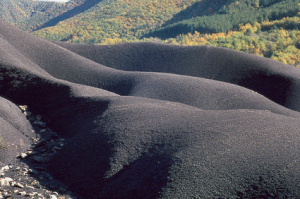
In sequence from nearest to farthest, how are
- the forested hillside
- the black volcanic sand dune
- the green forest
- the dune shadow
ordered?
the black volcanic sand dune → the green forest → the dune shadow → the forested hillside

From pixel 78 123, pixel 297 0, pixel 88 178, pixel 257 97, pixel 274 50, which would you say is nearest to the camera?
pixel 88 178

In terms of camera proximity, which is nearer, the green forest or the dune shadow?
the green forest

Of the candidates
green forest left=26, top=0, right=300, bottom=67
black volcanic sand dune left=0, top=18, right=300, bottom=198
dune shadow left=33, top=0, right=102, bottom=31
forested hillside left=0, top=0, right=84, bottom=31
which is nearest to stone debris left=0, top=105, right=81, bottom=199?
black volcanic sand dune left=0, top=18, right=300, bottom=198

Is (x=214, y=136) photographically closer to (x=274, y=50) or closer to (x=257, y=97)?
(x=257, y=97)

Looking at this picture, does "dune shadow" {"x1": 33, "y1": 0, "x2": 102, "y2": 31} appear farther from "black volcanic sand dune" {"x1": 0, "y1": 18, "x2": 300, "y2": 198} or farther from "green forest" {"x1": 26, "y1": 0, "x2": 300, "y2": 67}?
"black volcanic sand dune" {"x1": 0, "y1": 18, "x2": 300, "y2": 198}

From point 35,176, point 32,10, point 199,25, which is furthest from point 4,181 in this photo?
point 32,10

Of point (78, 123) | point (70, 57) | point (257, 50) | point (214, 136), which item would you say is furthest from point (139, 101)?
point (257, 50)

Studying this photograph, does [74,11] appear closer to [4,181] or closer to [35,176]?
[35,176]
